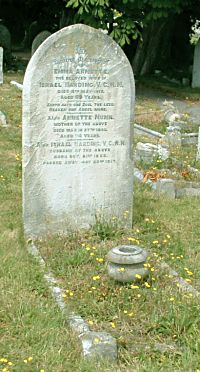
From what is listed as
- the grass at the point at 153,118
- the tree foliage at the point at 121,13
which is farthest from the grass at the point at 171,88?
the tree foliage at the point at 121,13

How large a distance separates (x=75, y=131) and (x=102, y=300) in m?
1.97

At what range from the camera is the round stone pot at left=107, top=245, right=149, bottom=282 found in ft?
15.7

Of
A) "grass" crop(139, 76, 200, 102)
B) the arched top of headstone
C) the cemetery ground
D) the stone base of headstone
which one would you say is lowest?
"grass" crop(139, 76, 200, 102)

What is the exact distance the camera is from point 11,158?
9219 millimetres

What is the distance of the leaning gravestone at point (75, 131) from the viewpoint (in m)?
5.82

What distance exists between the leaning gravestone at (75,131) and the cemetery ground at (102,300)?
0.26 metres

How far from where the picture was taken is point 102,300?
4.65 metres

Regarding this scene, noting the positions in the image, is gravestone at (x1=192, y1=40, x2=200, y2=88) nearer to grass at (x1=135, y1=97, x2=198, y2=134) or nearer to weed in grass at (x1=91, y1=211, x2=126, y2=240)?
grass at (x1=135, y1=97, x2=198, y2=134)

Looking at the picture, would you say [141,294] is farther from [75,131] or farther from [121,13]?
[121,13]

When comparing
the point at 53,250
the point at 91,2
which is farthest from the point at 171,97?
the point at 53,250

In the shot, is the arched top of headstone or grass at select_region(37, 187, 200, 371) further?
the arched top of headstone

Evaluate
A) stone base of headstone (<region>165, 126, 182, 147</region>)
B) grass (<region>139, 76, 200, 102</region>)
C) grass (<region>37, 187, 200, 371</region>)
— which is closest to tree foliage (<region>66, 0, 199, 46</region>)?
grass (<region>139, 76, 200, 102</region>)

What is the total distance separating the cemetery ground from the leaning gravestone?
10.1 inches

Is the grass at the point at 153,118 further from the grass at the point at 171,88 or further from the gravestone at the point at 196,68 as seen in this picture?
the gravestone at the point at 196,68
